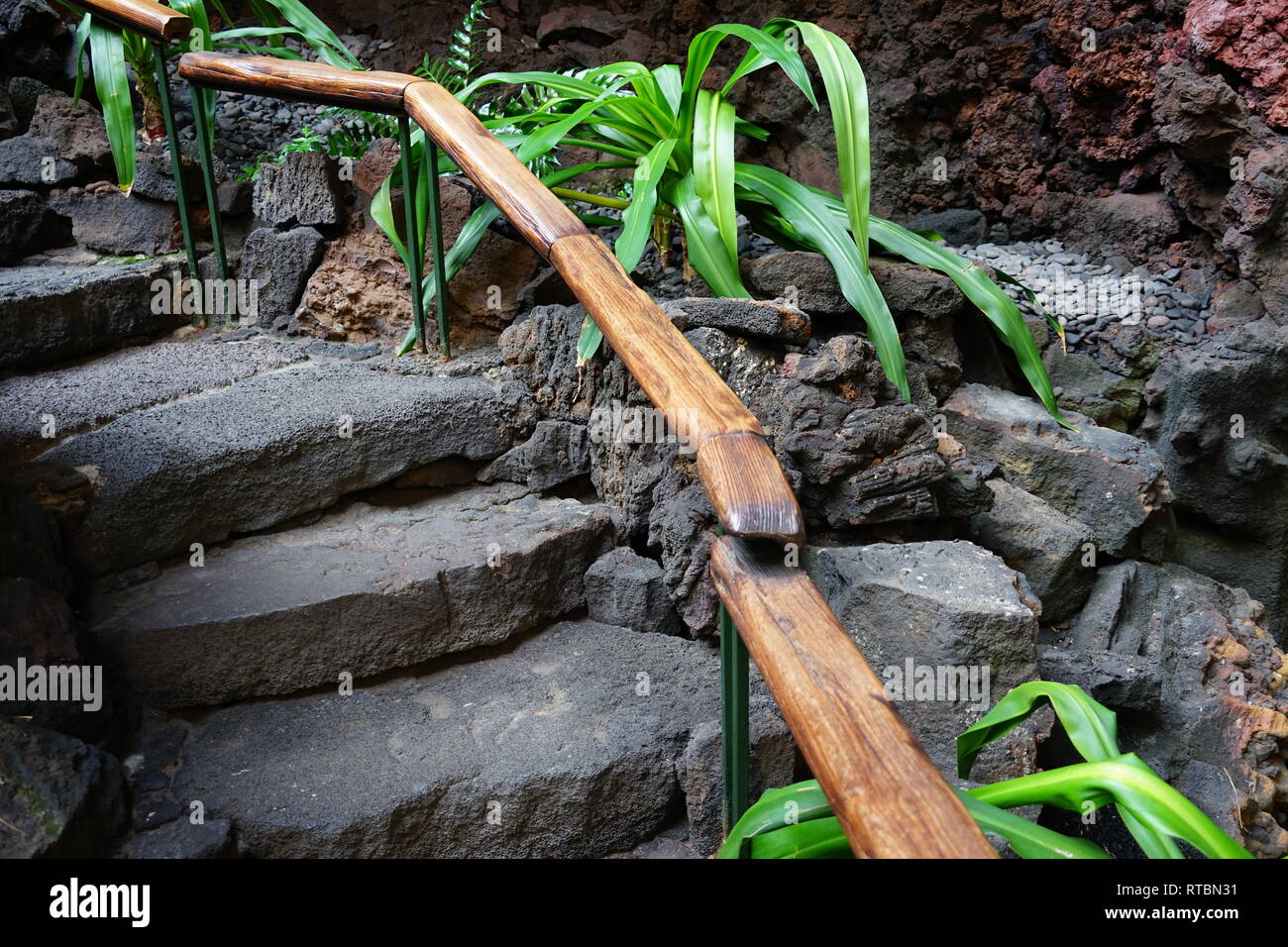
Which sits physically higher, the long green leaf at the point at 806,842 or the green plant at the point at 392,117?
the green plant at the point at 392,117

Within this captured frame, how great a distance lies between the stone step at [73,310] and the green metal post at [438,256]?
834 millimetres

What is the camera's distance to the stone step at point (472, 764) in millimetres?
1715

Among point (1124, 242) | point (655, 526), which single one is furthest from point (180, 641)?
point (1124, 242)

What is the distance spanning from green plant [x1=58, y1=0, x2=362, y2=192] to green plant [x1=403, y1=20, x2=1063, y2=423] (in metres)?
0.76

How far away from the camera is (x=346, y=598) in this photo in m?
1.96

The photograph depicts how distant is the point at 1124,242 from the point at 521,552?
2875mm

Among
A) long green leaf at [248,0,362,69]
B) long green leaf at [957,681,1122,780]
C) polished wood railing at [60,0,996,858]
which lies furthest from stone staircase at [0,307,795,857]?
long green leaf at [248,0,362,69]

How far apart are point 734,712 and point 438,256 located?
61.5 inches

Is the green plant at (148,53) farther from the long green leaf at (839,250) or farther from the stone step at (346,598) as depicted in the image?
the long green leaf at (839,250)

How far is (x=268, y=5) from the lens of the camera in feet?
11.5

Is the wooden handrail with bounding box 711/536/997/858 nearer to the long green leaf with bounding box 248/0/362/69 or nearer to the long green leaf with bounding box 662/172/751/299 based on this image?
the long green leaf with bounding box 662/172/751/299

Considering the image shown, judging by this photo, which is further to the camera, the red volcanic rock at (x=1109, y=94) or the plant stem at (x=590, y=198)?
the red volcanic rock at (x=1109, y=94)

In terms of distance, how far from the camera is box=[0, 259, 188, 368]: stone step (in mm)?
2512

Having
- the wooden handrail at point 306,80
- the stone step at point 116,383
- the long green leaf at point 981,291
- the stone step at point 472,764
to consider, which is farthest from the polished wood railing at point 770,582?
the long green leaf at point 981,291
